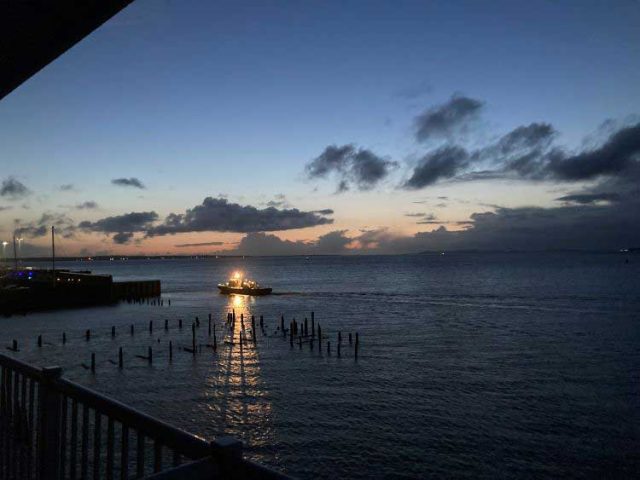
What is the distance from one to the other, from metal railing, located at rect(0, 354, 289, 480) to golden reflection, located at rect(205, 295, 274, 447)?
2100 cm

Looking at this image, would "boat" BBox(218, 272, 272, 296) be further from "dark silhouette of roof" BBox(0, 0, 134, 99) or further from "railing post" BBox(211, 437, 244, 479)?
"railing post" BBox(211, 437, 244, 479)

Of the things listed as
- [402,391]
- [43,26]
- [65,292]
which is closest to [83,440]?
[43,26]

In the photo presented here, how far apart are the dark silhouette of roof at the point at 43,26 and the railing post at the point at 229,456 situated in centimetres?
269

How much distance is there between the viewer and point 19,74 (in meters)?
4.15

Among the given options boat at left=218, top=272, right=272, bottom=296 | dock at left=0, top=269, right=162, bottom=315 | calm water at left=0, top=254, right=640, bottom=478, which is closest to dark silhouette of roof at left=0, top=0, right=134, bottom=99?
calm water at left=0, top=254, right=640, bottom=478

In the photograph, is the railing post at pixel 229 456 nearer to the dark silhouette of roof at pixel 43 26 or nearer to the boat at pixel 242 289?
the dark silhouette of roof at pixel 43 26

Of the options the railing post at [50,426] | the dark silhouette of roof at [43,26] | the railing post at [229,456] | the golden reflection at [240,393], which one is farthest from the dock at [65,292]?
the railing post at [229,456]

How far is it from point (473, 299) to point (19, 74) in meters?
101

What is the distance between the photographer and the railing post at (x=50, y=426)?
4.60 m

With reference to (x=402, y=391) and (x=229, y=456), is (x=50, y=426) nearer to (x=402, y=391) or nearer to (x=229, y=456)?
(x=229, y=456)

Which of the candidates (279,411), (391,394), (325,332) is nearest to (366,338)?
(325,332)

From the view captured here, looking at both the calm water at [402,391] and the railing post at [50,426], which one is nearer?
the railing post at [50,426]

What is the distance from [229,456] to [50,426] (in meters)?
2.84

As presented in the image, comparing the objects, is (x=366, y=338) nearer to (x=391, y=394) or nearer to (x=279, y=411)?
(x=391, y=394)
